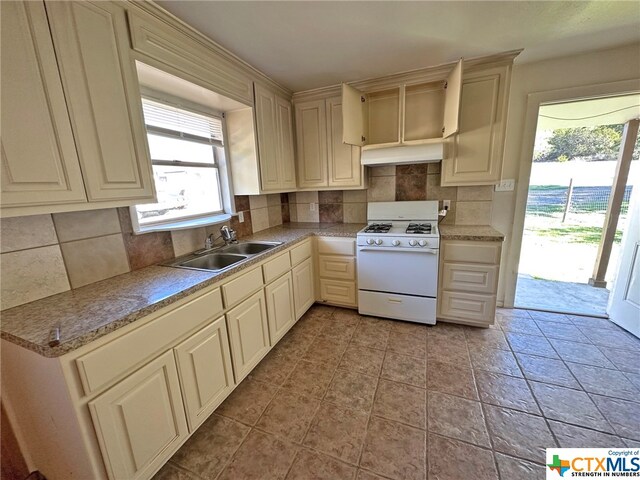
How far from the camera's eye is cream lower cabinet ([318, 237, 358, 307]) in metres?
2.52

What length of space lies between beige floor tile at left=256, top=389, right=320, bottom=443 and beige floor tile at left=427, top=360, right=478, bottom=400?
0.81 m

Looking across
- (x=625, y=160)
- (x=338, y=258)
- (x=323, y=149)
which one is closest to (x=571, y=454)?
(x=338, y=258)

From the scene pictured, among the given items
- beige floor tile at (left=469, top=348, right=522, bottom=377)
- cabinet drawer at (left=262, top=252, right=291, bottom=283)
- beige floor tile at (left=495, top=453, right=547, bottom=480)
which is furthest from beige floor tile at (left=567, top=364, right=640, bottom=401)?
cabinet drawer at (left=262, top=252, right=291, bottom=283)

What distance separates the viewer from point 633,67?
1.98 meters

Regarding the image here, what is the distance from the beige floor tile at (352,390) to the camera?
1.57 m

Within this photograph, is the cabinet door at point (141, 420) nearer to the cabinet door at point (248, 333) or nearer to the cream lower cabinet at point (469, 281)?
the cabinet door at point (248, 333)

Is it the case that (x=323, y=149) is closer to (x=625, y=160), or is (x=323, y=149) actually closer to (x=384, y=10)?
(x=384, y=10)

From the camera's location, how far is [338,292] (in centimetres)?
266

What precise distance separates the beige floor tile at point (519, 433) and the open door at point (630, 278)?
162 centimetres

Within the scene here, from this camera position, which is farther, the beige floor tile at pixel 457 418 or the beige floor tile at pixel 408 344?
the beige floor tile at pixel 408 344

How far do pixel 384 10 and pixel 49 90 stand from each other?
168cm

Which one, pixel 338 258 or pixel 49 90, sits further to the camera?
pixel 338 258

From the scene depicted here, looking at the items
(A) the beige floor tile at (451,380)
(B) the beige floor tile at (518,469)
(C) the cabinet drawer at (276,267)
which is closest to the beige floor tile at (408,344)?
(A) the beige floor tile at (451,380)

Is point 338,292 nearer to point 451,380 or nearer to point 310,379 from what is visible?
point 310,379
